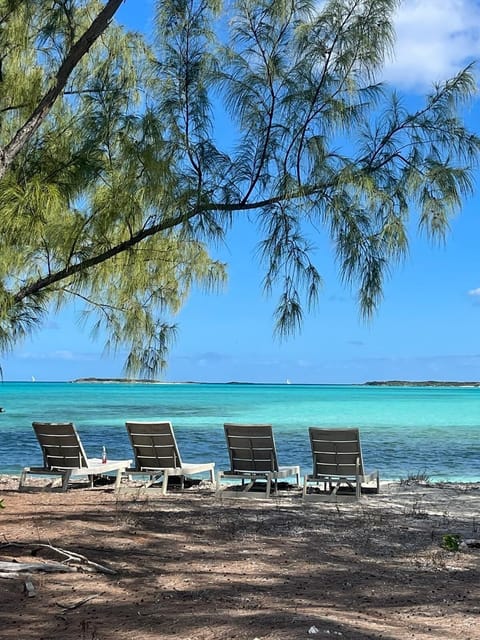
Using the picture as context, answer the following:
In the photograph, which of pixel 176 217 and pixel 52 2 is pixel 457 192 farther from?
pixel 52 2

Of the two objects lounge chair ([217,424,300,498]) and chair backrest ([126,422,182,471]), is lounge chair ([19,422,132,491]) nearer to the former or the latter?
chair backrest ([126,422,182,471])

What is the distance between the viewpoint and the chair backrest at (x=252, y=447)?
7.30 meters

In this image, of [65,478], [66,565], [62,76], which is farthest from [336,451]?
[62,76]

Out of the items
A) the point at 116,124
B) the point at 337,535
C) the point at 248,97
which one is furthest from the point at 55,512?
the point at 248,97

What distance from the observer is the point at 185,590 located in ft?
12.2

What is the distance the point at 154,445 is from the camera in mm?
7664

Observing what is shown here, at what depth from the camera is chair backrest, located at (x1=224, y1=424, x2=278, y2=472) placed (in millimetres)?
7301

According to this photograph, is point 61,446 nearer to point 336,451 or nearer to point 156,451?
point 156,451

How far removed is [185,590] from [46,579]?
28.5 inches

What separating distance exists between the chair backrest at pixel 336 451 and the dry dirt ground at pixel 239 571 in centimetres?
46

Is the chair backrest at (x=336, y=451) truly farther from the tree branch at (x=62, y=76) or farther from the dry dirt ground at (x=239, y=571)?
the tree branch at (x=62, y=76)

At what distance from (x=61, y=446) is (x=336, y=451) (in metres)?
2.76

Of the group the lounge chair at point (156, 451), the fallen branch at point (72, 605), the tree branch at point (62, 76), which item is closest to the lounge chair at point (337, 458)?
the lounge chair at point (156, 451)

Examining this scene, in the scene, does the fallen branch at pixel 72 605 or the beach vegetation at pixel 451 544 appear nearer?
the fallen branch at pixel 72 605
